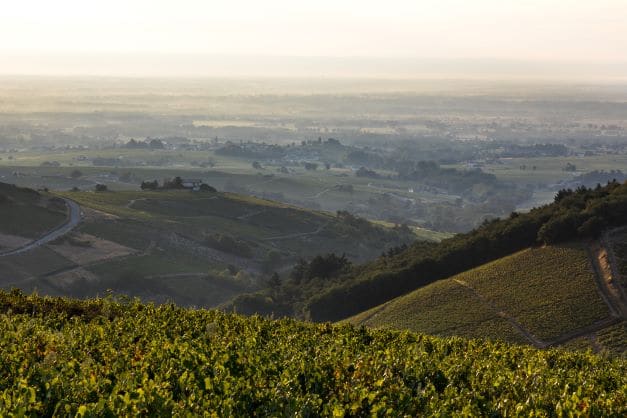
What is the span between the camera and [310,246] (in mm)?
154000

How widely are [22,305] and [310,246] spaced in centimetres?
12723

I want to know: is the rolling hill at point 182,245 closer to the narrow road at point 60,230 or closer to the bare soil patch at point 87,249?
the bare soil patch at point 87,249

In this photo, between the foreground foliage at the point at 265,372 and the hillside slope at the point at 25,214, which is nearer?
the foreground foliage at the point at 265,372

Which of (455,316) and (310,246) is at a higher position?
(455,316)

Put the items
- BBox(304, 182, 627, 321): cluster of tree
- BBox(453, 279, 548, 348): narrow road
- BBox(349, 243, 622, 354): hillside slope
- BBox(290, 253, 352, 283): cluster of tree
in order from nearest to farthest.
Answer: BBox(453, 279, 548, 348): narrow road
BBox(349, 243, 622, 354): hillside slope
BBox(304, 182, 627, 321): cluster of tree
BBox(290, 253, 352, 283): cluster of tree

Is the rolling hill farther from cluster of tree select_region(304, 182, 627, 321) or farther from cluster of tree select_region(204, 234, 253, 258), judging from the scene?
cluster of tree select_region(304, 182, 627, 321)

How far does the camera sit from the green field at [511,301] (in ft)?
183

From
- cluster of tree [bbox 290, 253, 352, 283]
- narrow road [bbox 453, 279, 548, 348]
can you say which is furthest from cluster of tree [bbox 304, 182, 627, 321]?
cluster of tree [bbox 290, 253, 352, 283]

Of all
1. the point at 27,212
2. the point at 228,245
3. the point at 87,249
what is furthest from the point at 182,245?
the point at 27,212

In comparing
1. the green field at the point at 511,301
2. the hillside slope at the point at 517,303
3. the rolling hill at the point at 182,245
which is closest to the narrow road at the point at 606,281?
the hillside slope at the point at 517,303

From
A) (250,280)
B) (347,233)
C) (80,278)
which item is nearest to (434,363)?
(80,278)

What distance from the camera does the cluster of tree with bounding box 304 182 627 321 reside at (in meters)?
68.9

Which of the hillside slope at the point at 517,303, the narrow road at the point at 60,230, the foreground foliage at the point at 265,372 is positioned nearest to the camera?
the foreground foliage at the point at 265,372

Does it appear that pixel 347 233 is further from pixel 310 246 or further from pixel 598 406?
Answer: pixel 598 406
